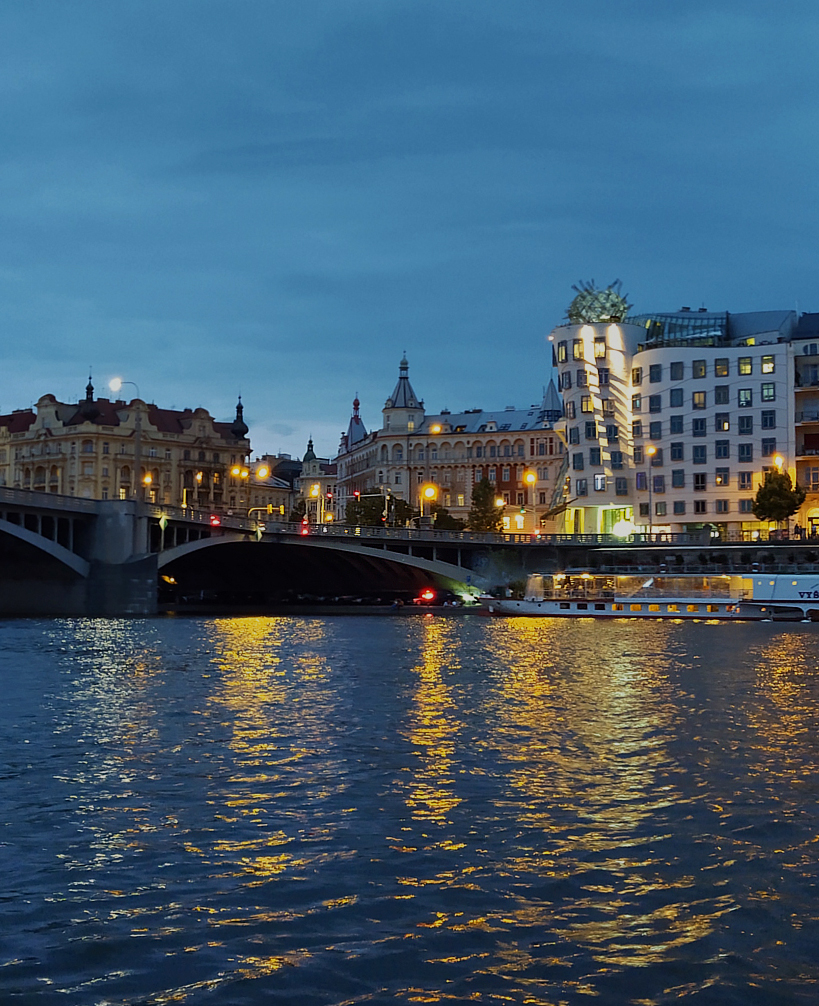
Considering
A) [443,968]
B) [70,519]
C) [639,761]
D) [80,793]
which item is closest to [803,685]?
[639,761]

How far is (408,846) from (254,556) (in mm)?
97718

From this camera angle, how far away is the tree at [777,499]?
112625 mm

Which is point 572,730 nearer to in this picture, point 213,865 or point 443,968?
point 213,865

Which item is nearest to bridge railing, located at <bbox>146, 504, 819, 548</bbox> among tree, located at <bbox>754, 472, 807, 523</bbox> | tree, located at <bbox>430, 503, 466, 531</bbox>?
tree, located at <bbox>754, 472, 807, 523</bbox>

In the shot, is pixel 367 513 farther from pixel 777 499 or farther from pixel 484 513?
pixel 777 499

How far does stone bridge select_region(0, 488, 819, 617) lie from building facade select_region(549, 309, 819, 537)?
27.7 feet

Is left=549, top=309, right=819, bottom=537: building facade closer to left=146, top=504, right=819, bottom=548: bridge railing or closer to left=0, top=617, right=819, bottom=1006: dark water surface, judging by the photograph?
left=146, top=504, right=819, bottom=548: bridge railing

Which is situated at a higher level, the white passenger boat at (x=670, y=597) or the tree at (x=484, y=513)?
the tree at (x=484, y=513)

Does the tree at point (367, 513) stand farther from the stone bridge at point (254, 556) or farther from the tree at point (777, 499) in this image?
the tree at point (777, 499)

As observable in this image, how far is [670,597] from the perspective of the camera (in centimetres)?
9525

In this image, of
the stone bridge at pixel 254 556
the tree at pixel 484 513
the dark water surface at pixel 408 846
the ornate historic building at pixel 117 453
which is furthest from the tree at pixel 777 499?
the ornate historic building at pixel 117 453

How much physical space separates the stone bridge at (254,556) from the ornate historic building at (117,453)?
1594 inches

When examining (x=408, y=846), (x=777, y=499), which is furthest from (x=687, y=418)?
(x=408, y=846)

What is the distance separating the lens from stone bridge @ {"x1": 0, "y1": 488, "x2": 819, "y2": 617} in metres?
93.5
